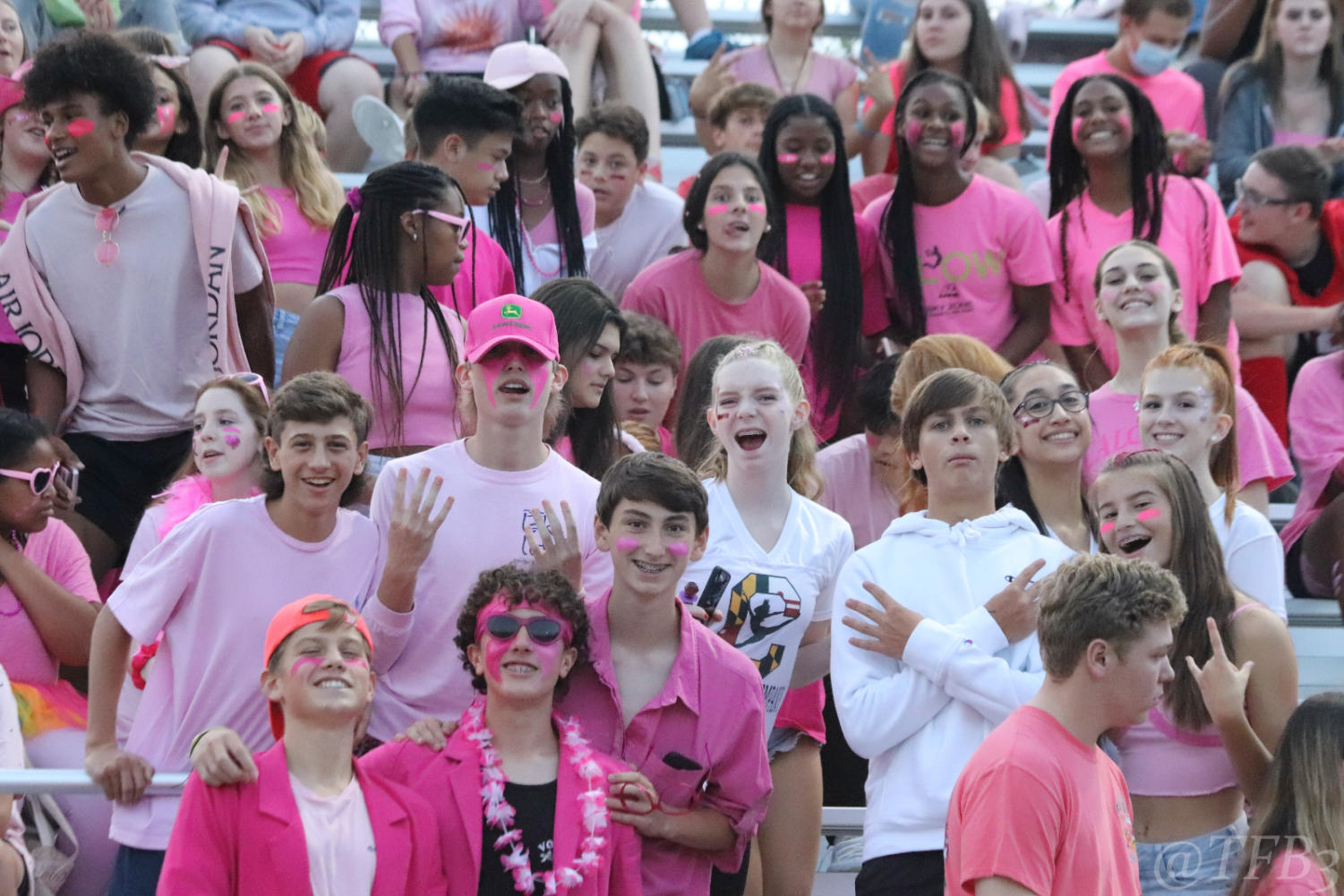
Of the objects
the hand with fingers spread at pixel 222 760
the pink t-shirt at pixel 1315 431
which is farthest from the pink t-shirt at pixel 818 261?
the hand with fingers spread at pixel 222 760

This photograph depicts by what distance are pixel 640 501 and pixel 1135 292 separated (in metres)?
2.14

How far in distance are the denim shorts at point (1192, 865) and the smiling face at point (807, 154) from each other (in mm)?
2742

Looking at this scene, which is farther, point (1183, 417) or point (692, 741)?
point (1183, 417)

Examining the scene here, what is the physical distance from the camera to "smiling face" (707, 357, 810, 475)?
4.21m

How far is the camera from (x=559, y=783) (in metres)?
3.41

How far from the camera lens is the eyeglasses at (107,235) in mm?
4793

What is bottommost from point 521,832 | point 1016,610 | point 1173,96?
point 521,832

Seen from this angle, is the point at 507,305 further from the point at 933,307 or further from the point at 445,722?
the point at 933,307

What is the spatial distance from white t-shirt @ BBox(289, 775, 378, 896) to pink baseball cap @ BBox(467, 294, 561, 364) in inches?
42.3

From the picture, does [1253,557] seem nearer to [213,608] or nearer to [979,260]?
[979,260]

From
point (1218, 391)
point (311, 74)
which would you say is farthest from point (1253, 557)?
point (311, 74)

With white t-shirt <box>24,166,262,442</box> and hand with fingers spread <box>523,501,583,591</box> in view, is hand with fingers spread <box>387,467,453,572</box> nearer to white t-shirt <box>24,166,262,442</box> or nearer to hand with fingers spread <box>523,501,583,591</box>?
hand with fingers spread <box>523,501,583,591</box>

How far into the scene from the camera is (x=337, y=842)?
326cm

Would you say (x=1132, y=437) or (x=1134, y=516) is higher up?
(x=1132, y=437)
